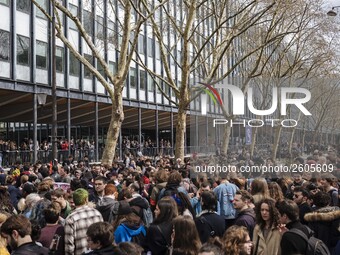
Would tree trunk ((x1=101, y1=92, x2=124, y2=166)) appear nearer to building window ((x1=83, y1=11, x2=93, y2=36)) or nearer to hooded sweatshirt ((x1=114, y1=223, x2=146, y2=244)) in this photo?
hooded sweatshirt ((x1=114, y1=223, x2=146, y2=244))

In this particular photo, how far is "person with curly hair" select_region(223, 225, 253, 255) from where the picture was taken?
522cm

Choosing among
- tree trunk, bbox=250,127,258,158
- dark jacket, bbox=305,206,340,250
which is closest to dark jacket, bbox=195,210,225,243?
dark jacket, bbox=305,206,340,250

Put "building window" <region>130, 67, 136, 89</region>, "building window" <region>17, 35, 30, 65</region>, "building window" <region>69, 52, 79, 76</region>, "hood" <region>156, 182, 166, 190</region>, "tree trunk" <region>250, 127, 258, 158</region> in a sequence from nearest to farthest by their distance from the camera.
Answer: "hood" <region>156, 182, 166, 190</region> < "tree trunk" <region>250, 127, 258, 158</region> < "building window" <region>17, 35, 30, 65</region> < "building window" <region>69, 52, 79, 76</region> < "building window" <region>130, 67, 136, 89</region>

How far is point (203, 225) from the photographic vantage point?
7211 millimetres

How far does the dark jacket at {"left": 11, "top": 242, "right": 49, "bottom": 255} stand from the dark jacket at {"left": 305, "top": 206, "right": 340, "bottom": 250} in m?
3.25

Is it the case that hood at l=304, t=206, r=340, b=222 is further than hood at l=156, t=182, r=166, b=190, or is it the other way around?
hood at l=156, t=182, r=166, b=190

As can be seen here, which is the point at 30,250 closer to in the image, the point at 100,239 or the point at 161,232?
the point at 100,239

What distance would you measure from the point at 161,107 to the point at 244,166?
108ft

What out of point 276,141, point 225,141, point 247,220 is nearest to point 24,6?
point 225,141

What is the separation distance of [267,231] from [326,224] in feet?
3.12

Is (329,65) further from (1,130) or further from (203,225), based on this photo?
(203,225)

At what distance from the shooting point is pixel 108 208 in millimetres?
8039

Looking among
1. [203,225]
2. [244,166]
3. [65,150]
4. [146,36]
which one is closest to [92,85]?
[65,150]

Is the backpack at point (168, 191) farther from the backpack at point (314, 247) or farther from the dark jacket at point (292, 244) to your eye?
the backpack at point (314, 247)
